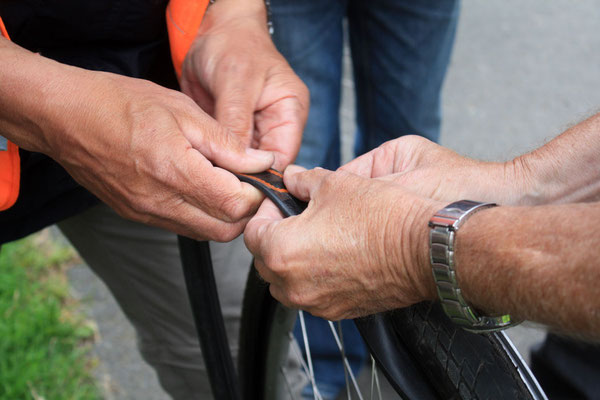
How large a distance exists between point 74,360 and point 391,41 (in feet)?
5.36

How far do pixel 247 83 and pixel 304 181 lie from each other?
32cm

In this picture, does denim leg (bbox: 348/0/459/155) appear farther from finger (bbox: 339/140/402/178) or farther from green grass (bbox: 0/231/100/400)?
green grass (bbox: 0/231/100/400)

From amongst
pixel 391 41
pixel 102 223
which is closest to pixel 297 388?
pixel 102 223

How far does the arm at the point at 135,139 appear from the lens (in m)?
1.00

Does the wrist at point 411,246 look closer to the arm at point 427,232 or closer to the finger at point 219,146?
the arm at point 427,232

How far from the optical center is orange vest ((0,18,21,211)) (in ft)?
3.46

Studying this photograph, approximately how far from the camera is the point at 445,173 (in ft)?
3.26

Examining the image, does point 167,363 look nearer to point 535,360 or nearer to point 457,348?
point 457,348

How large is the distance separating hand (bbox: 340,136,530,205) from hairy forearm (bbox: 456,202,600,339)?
9.0 inches

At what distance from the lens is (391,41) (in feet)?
6.75

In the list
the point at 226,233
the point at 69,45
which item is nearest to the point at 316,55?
the point at 69,45

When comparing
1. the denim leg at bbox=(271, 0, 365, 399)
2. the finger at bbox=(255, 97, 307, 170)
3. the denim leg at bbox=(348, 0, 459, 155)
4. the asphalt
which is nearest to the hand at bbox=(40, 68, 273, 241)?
the finger at bbox=(255, 97, 307, 170)

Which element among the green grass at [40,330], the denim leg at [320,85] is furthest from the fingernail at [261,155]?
the green grass at [40,330]

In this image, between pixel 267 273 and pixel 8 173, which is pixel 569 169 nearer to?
pixel 267 273
